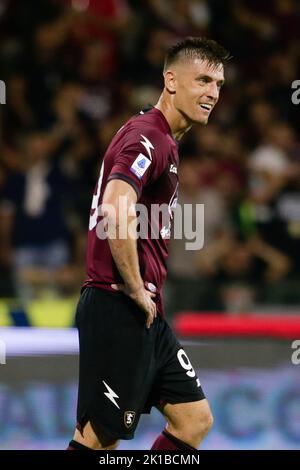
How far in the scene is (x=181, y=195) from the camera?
681 cm

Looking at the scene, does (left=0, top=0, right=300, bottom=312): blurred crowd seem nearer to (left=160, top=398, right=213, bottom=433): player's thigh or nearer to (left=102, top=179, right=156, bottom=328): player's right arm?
(left=160, top=398, right=213, bottom=433): player's thigh

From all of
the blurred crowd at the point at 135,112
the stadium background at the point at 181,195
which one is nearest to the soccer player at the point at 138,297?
the stadium background at the point at 181,195

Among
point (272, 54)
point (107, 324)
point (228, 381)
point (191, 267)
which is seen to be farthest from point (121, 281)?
point (272, 54)

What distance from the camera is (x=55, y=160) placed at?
7.15 meters

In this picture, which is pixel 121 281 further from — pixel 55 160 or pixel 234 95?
pixel 234 95

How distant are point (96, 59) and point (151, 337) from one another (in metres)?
5.14

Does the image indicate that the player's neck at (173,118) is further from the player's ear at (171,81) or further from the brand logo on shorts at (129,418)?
the brand logo on shorts at (129,418)

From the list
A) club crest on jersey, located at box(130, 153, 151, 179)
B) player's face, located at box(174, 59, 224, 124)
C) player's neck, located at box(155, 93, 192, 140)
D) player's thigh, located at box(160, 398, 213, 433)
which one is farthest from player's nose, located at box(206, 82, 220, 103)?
player's thigh, located at box(160, 398, 213, 433)

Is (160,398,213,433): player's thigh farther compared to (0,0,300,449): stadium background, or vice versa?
(0,0,300,449): stadium background

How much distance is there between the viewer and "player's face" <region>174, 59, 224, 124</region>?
3666 mm

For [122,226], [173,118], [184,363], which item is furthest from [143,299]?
[173,118]

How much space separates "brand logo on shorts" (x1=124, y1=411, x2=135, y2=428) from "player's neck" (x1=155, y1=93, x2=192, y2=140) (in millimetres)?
1048

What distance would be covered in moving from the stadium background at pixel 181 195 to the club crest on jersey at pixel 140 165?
1740mm

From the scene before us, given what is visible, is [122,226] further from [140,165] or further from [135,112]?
[135,112]
